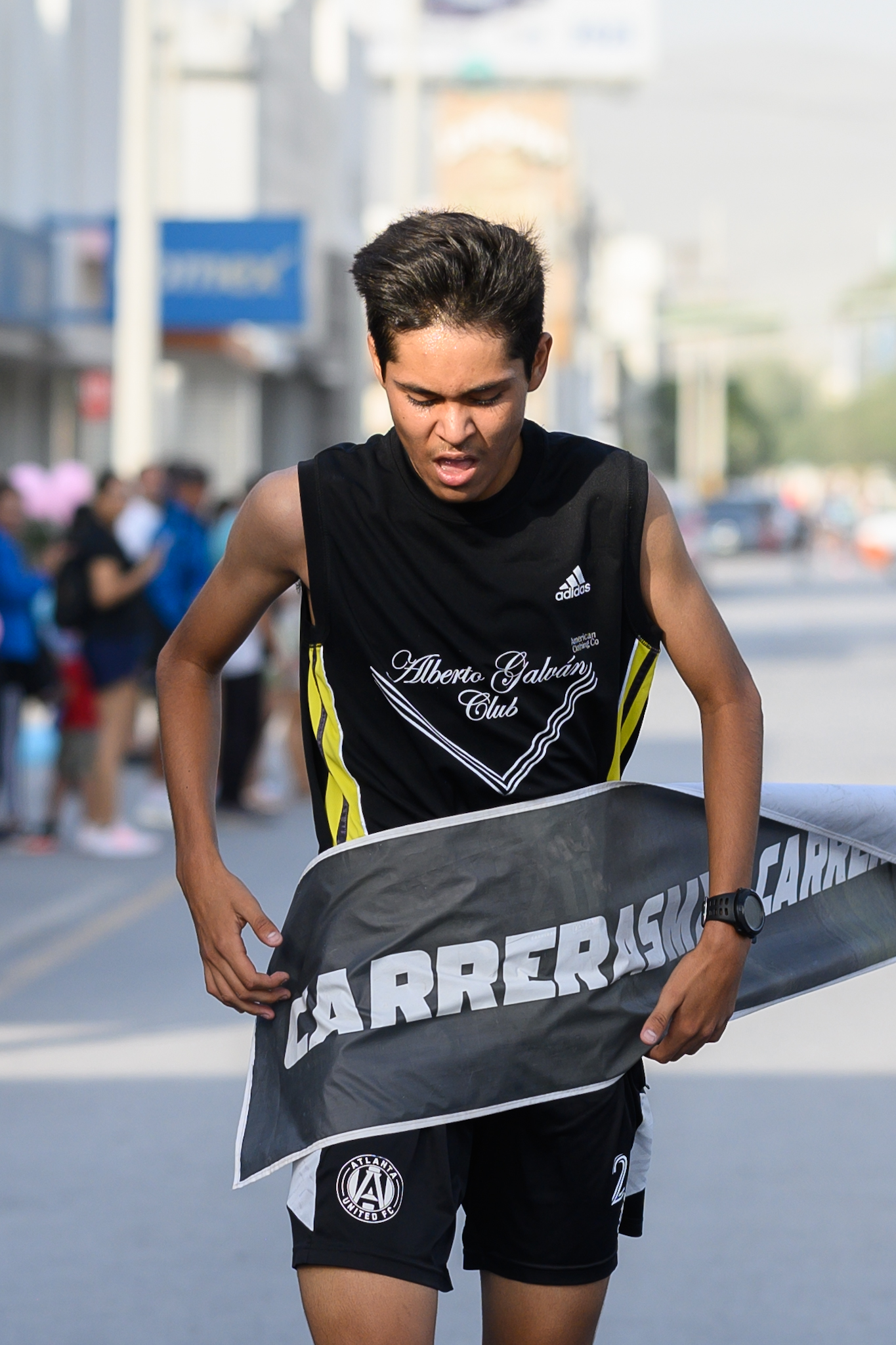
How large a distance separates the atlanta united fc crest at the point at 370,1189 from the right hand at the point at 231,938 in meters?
0.26

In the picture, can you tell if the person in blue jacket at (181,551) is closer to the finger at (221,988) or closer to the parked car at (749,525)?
the finger at (221,988)

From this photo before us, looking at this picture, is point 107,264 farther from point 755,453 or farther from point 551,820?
point 755,453

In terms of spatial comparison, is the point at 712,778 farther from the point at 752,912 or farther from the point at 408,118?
the point at 408,118

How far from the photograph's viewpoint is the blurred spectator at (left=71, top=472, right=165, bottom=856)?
10.8 m

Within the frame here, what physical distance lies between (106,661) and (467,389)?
8.45 metres

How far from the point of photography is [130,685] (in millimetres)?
11125

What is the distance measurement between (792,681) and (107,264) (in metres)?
8.74

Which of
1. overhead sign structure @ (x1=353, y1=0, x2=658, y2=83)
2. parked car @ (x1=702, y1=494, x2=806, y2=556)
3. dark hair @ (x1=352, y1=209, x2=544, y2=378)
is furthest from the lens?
overhead sign structure @ (x1=353, y1=0, x2=658, y2=83)

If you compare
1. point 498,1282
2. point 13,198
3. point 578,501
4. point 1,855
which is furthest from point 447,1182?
point 13,198

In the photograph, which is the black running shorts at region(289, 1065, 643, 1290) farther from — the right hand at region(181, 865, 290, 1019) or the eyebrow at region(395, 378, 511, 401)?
the eyebrow at region(395, 378, 511, 401)

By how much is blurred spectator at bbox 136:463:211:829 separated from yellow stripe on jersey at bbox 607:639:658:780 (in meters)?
8.44

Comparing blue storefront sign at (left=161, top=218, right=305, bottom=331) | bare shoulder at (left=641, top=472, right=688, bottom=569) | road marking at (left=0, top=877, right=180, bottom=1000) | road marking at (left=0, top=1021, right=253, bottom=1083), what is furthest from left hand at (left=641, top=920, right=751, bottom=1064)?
blue storefront sign at (left=161, top=218, right=305, bottom=331)

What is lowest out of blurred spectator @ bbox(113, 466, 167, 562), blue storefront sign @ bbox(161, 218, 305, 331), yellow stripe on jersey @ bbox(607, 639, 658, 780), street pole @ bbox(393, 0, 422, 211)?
blurred spectator @ bbox(113, 466, 167, 562)

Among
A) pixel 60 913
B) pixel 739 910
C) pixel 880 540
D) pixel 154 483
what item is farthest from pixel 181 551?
pixel 880 540
